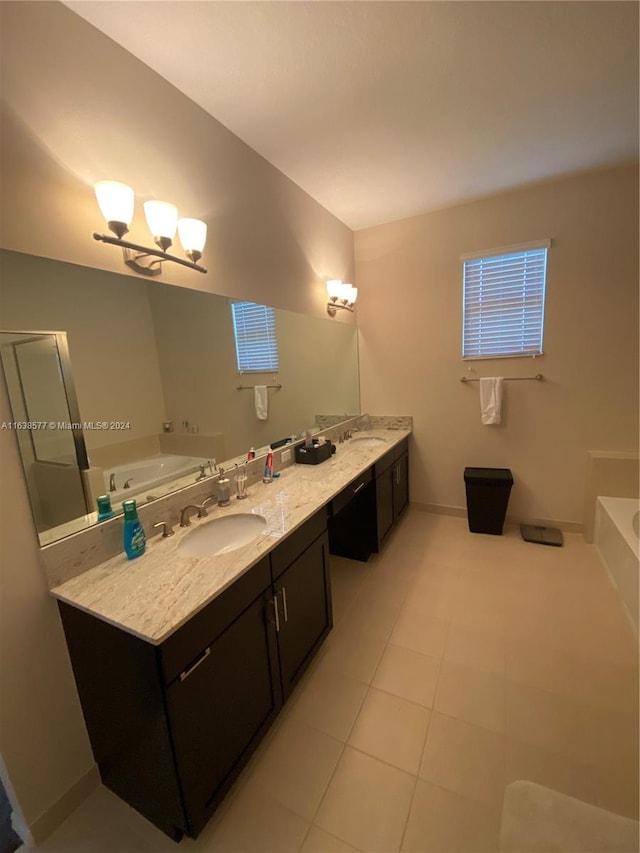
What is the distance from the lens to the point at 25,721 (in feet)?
3.49

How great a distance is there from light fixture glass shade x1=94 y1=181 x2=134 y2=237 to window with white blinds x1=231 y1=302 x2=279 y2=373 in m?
0.76

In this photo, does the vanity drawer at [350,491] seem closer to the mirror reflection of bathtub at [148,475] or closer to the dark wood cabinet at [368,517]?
the dark wood cabinet at [368,517]

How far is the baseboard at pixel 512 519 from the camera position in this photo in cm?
280

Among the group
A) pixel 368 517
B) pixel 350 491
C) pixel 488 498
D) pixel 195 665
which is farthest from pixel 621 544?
pixel 195 665

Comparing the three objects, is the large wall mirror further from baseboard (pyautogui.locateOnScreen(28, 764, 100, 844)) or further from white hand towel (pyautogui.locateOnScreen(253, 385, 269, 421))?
baseboard (pyautogui.locateOnScreen(28, 764, 100, 844))

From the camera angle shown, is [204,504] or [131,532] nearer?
[131,532]

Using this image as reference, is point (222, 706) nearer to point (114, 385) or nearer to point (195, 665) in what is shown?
point (195, 665)

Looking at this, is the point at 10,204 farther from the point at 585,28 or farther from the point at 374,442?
the point at 374,442

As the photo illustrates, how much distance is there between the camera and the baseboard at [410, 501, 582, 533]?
2.80 metres

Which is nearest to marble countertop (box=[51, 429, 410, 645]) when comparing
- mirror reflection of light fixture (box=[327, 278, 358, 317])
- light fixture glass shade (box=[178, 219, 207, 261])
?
light fixture glass shade (box=[178, 219, 207, 261])

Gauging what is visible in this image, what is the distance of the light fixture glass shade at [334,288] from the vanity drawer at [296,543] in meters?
1.82

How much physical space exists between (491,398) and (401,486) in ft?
3.46

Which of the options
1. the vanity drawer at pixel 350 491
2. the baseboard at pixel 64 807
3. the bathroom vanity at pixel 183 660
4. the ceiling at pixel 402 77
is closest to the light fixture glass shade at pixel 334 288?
the ceiling at pixel 402 77

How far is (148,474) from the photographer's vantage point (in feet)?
4.94
